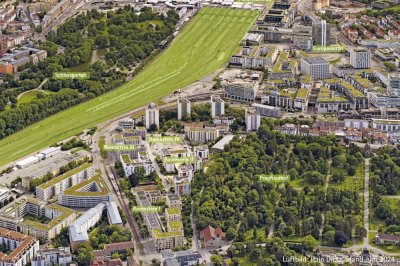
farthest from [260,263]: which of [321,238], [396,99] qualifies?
[396,99]

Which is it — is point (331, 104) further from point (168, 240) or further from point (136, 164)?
point (168, 240)

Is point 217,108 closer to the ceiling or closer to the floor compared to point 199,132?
closer to the ceiling

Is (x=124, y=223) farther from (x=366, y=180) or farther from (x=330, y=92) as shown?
(x=330, y=92)

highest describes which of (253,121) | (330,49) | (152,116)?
(330,49)

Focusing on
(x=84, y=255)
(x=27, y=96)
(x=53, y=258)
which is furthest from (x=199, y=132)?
(x=53, y=258)

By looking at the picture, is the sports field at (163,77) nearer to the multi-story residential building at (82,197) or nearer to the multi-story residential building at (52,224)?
the multi-story residential building at (82,197)

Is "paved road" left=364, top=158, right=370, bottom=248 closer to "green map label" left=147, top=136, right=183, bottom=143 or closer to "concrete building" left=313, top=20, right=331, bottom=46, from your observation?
"green map label" left=147, top=136, right=183, bottom=143

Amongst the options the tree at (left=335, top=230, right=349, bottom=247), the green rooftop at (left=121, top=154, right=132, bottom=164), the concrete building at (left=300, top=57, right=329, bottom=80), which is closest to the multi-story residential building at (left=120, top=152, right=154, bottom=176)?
the green rooftop at (left=121, top=154, right=132, bottom=164)

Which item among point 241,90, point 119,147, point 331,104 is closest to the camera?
point 119,147
